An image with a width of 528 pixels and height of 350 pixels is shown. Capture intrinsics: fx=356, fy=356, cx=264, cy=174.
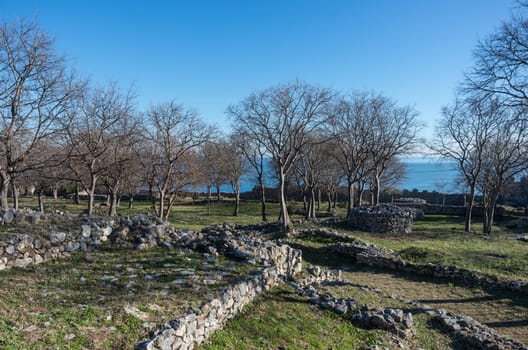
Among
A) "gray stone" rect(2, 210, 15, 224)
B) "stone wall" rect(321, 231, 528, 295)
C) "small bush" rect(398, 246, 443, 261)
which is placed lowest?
"stone wall" rect(321, 231, 528, 295)

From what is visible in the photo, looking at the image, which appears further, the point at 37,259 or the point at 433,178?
the point at 433,178

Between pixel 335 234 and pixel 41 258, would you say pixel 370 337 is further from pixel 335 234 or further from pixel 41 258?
pixel 335 234

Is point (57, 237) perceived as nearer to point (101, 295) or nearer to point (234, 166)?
point (101, 295)

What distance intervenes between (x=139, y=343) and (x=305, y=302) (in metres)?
A: 4.50

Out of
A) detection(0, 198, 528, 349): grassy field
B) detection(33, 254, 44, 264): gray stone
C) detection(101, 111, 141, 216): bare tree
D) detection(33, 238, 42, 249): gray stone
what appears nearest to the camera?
detection(0, 198, 528, 349): grassy field

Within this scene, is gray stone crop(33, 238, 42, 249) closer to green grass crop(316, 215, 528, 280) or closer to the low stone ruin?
green grass crop(316, 215, 528, 280)

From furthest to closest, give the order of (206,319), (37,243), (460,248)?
(460,248)
(37,243)
(206,319)

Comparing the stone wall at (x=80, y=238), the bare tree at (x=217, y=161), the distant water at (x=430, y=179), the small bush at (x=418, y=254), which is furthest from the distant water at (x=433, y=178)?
the stone wall at (x=80, y=238)

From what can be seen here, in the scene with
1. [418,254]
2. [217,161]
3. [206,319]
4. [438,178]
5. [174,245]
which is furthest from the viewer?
[438,178]

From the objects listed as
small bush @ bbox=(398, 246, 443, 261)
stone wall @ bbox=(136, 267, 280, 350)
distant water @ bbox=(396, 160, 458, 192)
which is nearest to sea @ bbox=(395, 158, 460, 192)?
distant water @ bbox=(396, 160, 458, 192)

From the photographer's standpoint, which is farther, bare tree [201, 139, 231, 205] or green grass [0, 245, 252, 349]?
bare tree [201, 139, 231, 205]

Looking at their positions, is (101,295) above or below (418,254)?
above

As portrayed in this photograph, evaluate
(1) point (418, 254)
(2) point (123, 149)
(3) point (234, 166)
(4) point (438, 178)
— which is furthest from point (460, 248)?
(4) point (438, 178)

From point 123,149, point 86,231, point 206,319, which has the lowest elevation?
point 206,319
